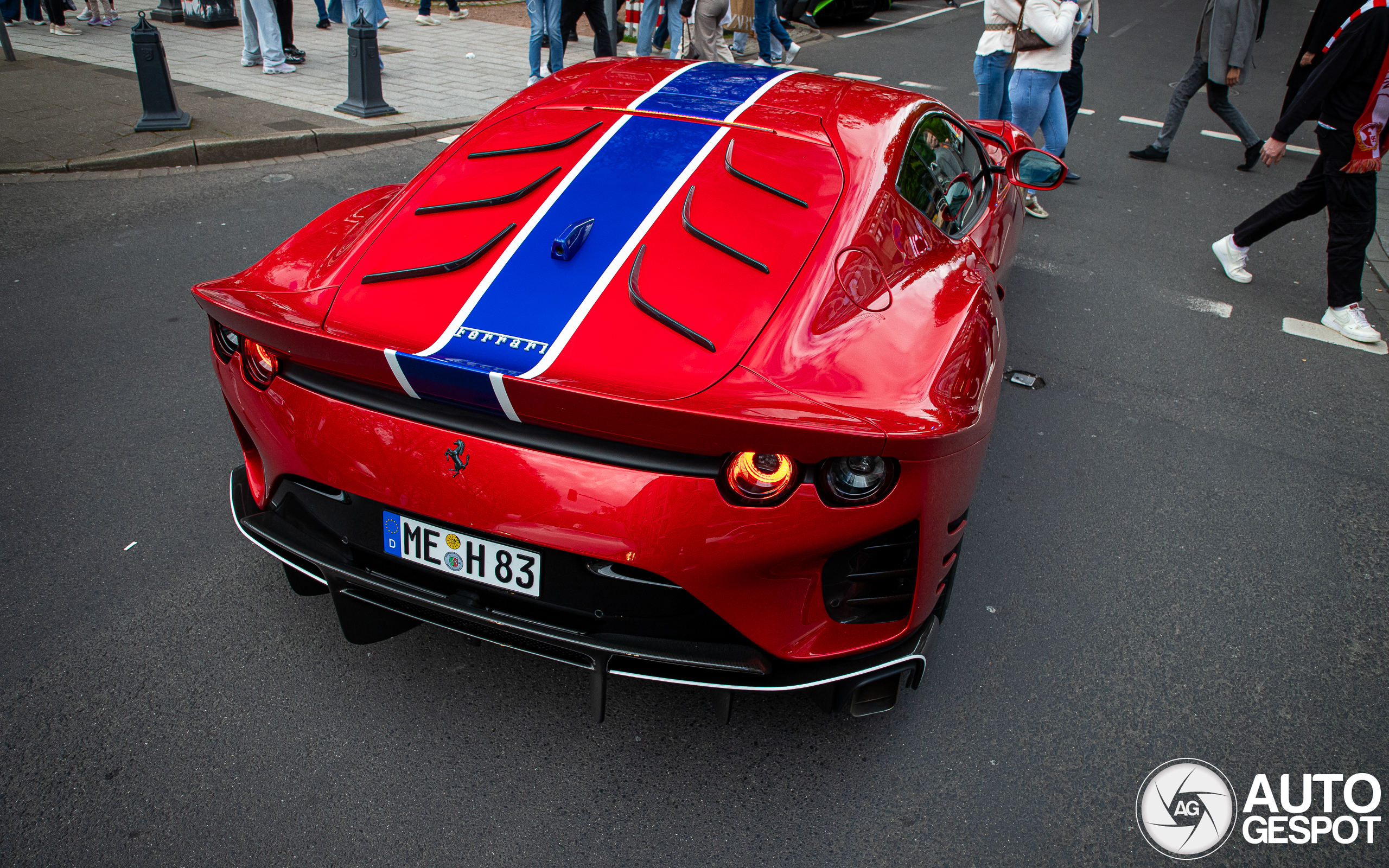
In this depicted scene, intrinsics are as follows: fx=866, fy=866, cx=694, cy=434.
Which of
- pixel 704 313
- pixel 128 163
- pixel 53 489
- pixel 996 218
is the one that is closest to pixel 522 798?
pixel 704 313


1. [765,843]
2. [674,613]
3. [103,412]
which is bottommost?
[765,843]

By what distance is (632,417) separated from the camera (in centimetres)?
171

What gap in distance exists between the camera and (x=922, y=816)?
2084 mm

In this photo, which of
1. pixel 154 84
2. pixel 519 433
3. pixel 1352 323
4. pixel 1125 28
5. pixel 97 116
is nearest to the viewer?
pixel 519 433

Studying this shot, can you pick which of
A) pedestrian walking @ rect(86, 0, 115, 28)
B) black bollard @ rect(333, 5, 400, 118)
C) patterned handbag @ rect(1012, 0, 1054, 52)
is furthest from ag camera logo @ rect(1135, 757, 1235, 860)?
pedestrian walking @ rect(86, 0, 115, 28)

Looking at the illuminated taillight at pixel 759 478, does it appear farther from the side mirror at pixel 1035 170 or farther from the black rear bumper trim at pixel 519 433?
the side mirror at pixel 1035 170

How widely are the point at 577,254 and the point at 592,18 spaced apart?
848 centimetres

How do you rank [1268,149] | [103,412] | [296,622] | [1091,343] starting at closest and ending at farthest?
[296,622]
[103,412]
[1091,343]
[1268,149]

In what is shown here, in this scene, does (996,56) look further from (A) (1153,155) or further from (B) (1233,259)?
(A) (1153,155)

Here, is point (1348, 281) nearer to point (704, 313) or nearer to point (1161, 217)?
point (1161, 217)

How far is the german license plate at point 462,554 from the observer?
1.84 meters

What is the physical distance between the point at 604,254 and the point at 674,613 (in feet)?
2.89

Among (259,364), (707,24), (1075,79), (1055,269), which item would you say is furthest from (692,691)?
(707,24)

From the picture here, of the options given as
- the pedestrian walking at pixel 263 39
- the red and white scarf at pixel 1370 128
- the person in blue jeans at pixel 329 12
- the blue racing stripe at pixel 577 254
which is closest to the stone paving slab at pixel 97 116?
A: the pedestrian walking at pixel 263 39
